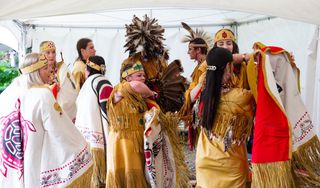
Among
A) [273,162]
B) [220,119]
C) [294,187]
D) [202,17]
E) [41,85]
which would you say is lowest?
[294,187]

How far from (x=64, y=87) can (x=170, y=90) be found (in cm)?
126

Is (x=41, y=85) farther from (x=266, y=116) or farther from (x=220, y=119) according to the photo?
(x=266, y=116)

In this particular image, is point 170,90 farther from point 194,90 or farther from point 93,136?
point 93,136

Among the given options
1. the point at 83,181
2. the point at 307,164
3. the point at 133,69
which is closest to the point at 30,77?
the point at 83,181

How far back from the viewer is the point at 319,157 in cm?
275

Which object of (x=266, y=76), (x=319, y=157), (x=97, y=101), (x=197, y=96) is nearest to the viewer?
(x=266, y=76)

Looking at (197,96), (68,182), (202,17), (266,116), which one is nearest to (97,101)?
(197,96)

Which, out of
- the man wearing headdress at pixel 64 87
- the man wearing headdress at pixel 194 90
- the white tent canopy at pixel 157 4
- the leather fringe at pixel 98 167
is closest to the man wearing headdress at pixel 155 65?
the man wearing headdress at pixel 194 90

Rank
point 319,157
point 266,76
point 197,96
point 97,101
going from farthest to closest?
point 97,101 → point 197,96 → point 319,157 → point 266,76

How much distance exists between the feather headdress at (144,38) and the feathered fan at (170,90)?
232mm

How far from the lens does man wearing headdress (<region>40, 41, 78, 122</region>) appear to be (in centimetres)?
434

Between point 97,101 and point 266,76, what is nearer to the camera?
point 266,76

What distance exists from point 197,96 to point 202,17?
436 centimetres

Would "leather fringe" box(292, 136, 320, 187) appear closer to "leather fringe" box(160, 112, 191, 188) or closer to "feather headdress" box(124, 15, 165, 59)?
"leather fringe" box(160, 112, 191, 188)
